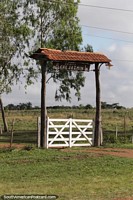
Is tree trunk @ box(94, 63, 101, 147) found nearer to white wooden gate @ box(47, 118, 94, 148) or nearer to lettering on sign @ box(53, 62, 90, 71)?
white wooden gate @ box(47, 118, 94, 148)

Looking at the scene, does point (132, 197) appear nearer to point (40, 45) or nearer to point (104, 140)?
point (104, 140)

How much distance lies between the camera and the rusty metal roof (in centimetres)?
2341

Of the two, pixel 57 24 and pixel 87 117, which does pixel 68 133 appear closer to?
pixel 57 24

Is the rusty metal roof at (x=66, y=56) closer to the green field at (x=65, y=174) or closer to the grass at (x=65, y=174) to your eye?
the green field at (x=65, y=174)

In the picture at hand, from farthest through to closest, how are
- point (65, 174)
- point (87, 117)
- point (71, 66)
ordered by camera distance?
point (87, 117)
point (71, 66)
point (65, 174)

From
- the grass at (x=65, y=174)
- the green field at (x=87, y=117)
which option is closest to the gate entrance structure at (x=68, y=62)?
the grass at (x=65, y=174)

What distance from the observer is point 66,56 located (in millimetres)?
23969

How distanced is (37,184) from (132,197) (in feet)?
9.31

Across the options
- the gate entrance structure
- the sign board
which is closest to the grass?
the gate entrance structure

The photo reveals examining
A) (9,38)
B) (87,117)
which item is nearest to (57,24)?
(9,38)

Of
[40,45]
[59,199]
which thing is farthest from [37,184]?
[40,45]

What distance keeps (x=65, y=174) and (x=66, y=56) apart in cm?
1005

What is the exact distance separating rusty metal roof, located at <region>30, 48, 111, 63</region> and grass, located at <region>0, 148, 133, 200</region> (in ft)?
15.8

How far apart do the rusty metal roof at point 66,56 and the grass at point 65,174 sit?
4822mm
